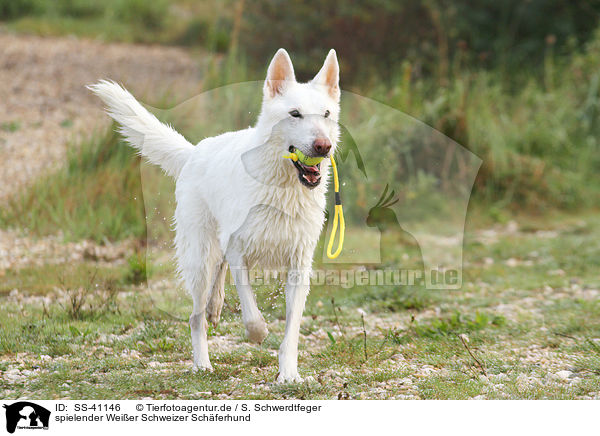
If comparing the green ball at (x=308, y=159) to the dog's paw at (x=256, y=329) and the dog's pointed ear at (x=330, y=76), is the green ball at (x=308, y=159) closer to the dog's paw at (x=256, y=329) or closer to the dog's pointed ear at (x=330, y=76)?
the dog's pointed ear at (x=330, y=76)

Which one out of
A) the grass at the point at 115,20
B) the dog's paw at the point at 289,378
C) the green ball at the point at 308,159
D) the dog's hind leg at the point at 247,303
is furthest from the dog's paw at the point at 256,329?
the grass at the point at 115,20

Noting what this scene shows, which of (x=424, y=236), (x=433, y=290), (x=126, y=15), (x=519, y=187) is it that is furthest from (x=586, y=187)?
(x=126, y=15)

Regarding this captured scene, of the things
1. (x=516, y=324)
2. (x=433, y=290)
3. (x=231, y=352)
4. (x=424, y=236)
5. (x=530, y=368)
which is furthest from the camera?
(x=424, y=236)

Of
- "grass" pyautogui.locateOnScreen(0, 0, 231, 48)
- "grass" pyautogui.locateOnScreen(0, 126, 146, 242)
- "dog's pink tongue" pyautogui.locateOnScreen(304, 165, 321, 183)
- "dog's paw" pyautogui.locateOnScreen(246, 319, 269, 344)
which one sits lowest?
"dog's paw" pyautogui.locateOnScreen(246, 319, 269, 344)

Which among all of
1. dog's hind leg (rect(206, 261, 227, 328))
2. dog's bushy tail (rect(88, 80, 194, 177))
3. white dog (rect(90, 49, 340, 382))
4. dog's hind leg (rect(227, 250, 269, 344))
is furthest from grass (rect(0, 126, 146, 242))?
dog's hind leg (rect(227, 250, 269, 344))

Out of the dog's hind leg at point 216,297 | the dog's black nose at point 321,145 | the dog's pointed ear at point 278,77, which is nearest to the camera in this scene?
the dog's black nose at point 321,145

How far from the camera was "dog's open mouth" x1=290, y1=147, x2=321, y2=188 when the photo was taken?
4.47 m

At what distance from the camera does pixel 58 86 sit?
1317 centimetres

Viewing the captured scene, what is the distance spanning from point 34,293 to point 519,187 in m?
7.02

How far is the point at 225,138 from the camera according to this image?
17.3 ft

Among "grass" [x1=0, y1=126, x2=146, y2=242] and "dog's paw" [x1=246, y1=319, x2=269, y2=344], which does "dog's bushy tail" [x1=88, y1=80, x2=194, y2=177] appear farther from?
"grass" [x1=0, y1=126, x2=146, y2=242]
